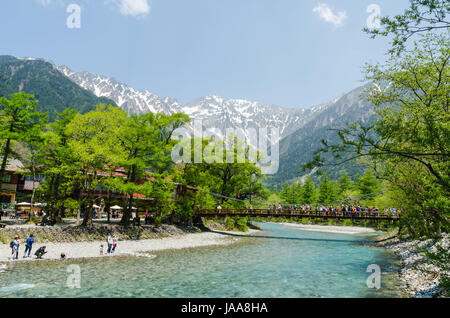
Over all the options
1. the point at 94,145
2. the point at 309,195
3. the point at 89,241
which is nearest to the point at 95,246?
the point at 89,241

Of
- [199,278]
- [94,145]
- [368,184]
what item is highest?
[368,184]

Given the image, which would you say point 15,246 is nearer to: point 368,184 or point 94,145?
point 94,145

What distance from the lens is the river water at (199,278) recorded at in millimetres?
11502

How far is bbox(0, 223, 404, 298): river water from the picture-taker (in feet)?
37.7

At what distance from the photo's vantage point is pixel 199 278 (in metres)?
14.2
